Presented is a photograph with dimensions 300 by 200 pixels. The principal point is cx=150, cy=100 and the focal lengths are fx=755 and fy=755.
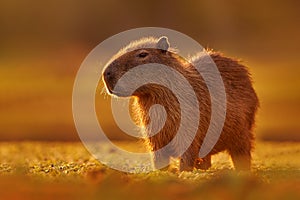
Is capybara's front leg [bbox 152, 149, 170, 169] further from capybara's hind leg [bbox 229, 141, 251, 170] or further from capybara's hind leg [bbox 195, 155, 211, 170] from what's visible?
capybara's hind leg [bbox 229, 141, 251, 170]

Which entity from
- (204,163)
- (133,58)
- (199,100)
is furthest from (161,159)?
(133,58)

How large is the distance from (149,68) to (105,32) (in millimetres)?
36447

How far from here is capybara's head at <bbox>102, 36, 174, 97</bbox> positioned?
8.01m

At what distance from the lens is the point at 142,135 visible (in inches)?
339

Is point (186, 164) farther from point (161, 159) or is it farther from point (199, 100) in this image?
point (199, 100)

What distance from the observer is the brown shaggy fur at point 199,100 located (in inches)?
322

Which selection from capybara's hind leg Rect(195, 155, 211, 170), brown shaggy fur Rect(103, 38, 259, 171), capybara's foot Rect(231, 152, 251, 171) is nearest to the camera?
brown shaggy fur Rect(103, 38, 259, 171)

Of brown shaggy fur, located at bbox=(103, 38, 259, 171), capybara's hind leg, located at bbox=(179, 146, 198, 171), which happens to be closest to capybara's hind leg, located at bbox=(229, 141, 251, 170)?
brown shaggy fur, located at bbox=(103, 38, 259, 171)

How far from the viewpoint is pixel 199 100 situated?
849cm

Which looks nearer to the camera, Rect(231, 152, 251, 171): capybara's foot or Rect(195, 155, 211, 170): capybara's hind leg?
Rect(195, 155, 211, 170): capybara's hind leg

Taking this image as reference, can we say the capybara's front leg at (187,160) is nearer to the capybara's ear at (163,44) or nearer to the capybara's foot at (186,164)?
the capybara's foot at (186,164)

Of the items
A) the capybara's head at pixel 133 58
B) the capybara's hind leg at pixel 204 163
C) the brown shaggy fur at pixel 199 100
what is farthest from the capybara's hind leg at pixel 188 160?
the capybara's head at pixel 133 58

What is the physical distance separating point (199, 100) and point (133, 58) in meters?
0.89

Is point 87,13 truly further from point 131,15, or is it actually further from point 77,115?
point 77,115
